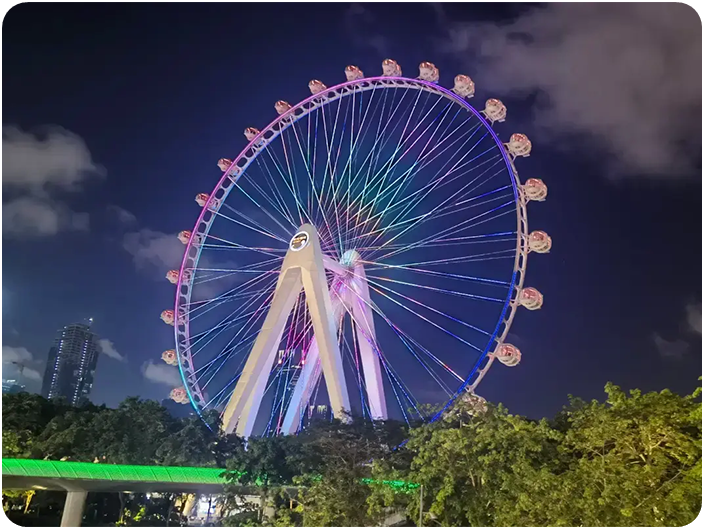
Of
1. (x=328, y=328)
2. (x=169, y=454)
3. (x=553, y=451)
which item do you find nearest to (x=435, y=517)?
(x=553, y=451)

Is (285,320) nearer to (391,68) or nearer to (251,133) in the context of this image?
(251,133)

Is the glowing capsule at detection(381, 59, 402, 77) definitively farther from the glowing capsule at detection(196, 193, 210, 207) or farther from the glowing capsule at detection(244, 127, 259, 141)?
the glowing capsule at detection(196, 193, 210, 207)

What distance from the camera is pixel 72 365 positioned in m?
40.9

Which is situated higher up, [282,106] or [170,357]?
[282,106]

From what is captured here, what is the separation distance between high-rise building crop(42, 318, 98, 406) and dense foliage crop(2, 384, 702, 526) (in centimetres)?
2267

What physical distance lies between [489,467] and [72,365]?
34.9 metres

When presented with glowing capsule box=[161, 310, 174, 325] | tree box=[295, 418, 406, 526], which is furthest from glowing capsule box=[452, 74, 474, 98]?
glowing capsule box=[161, 310, 174, 325]

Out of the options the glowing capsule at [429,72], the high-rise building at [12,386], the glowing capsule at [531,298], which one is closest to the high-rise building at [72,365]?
the high-rise building at [12,386]

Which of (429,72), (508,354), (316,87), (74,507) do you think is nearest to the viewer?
(508,354)

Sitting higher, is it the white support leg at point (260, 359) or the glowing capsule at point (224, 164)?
the glowing capsule at point (224, 164)

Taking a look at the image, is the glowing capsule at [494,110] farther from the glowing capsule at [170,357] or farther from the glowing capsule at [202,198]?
the glowing capsule at [170,357]

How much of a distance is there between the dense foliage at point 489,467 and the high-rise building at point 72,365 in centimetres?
2267

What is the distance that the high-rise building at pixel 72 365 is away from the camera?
39.0 metres

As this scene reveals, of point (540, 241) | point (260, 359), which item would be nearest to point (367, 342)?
point (260, 359)
